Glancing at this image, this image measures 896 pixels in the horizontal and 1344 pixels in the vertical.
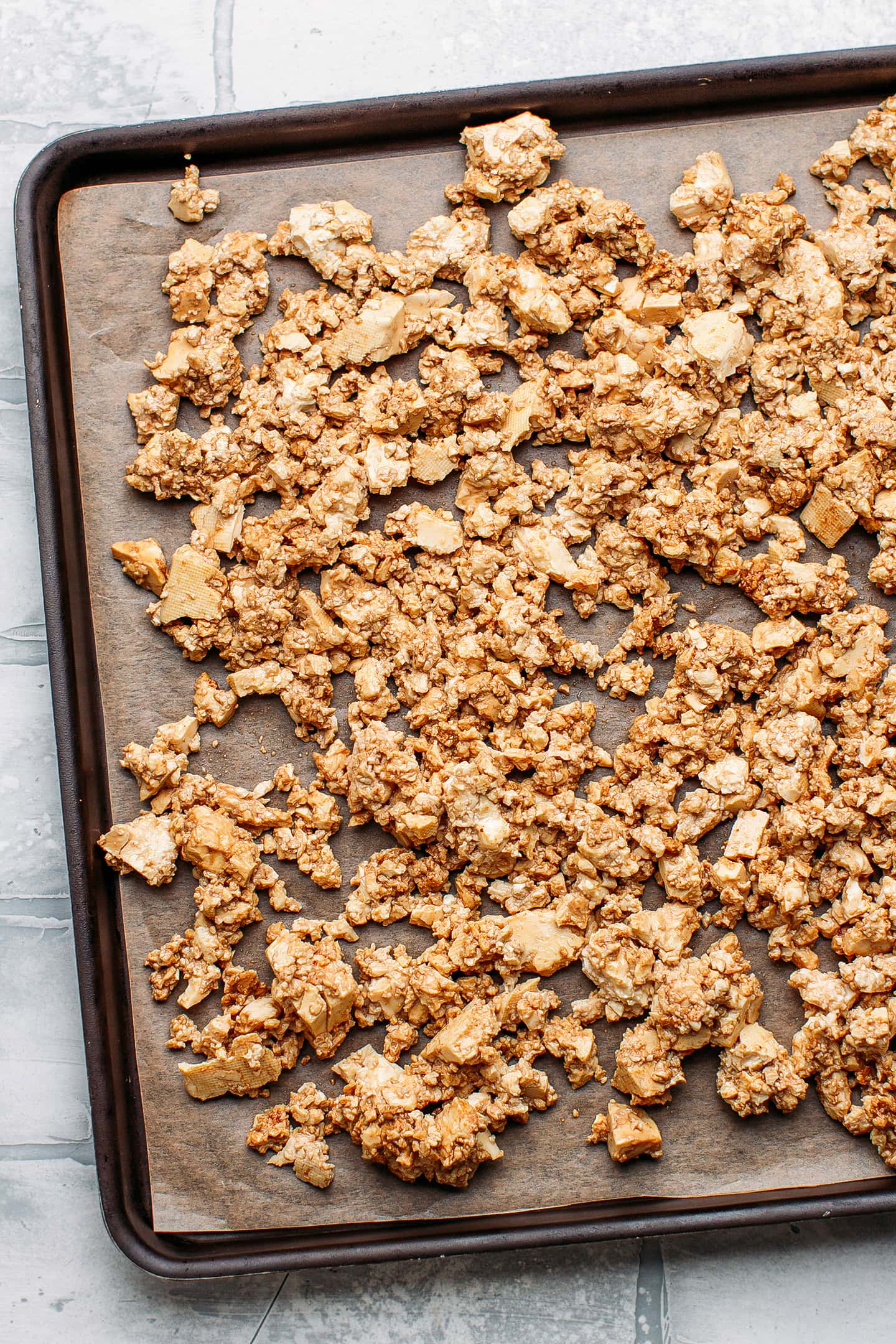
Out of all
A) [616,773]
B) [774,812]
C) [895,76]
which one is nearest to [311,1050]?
[616,773]

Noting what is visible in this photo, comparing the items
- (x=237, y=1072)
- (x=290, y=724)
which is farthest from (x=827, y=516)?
(x=237, y=1072)

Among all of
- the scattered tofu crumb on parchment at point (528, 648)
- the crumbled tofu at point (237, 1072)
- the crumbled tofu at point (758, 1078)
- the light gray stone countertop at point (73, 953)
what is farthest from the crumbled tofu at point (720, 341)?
the crumbled tofu at point (237, 1072)

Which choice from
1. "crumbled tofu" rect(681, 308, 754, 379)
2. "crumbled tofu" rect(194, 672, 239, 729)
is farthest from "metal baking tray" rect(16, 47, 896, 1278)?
"crumbled tofu" rect(681, 308, 754, 379)

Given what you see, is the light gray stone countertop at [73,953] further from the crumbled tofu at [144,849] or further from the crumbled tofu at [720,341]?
the crumbled tofu at [720,341]

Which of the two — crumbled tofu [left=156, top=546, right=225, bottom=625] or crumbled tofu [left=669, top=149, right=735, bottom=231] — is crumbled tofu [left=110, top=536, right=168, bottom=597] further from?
crumbled tofu [left=669, top=149, right=735, bottom=231]

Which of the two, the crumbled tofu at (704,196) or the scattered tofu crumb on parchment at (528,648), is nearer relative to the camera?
the scattered tofu crumb on parchment at (528,648)

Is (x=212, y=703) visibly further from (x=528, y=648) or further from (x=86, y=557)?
(x=528, y=648)
